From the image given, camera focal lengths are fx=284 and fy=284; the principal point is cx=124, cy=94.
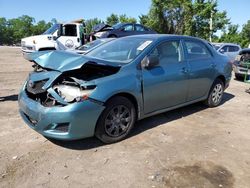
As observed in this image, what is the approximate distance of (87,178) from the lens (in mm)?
3484

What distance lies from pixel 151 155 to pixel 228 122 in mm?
2385

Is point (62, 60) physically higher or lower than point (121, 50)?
lower

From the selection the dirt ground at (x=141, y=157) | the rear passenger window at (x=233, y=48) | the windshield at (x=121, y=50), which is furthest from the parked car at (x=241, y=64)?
the windshield at (x=121, y=50)

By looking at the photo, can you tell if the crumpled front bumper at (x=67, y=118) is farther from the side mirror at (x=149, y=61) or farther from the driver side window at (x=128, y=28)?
the driver side window at (x=128, y=28)

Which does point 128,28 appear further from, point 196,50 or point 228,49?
Answer: point 196,50

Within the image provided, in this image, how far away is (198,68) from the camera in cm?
586

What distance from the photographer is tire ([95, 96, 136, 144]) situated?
4.22 metres

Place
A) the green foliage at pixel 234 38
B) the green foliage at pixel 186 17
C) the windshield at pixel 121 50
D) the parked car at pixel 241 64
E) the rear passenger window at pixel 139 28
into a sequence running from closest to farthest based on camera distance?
the windshield at pixel 121 50, the parked car at pixel 241 64, the rear passenger window at pixel 139 28, the green foliage at pixel 186 17, the green foliage at pixel 234 38

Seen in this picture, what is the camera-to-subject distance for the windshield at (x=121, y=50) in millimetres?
4867

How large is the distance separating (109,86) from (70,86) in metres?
0.56

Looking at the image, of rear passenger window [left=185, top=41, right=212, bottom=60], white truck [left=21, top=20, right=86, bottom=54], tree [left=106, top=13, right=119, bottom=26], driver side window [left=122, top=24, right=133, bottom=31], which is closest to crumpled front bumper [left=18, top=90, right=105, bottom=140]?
rear passenger window [left=185, top=41, right=212, bottom=60]

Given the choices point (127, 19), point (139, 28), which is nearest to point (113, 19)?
point (127, 19)

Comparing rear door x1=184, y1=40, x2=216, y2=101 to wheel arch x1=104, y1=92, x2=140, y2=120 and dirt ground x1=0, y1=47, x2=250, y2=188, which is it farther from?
wheel arch x1=104, y1=92, x2=140, y2=120

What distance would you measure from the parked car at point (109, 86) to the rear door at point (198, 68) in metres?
0.02
